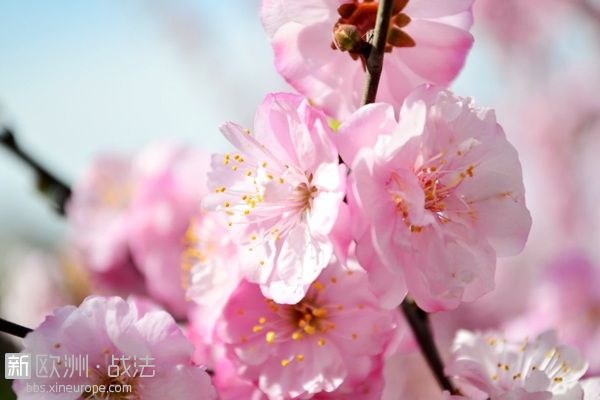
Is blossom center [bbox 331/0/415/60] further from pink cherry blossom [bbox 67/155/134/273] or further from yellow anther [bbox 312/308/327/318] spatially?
pink cherry blossom [bbox 67/155/134/273]

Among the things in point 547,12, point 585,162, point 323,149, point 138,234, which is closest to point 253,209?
point 323,149

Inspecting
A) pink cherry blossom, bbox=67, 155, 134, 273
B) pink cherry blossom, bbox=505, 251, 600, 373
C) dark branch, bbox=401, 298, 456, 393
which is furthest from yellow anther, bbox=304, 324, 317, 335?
pink cherry blossom, bbox=505, 251, 600, 373

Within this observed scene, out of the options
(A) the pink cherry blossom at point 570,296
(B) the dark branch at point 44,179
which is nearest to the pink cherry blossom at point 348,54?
(B) the dark branch at point 44,179

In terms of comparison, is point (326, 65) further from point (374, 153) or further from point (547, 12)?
point (547, 12)

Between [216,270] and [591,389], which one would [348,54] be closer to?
[216,270]

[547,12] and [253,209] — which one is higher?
[547,12]

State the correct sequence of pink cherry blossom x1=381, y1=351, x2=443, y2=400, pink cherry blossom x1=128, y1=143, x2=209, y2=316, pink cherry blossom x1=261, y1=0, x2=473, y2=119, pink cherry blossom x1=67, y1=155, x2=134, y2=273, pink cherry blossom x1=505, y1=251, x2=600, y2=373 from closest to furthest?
A: pink cherry blossom x1=261, y1=0, x2=473, y2=119 < pink cherry blossom x1=128, y1=143, x2=209, y2=316 < pink cherry blossom x1=67, y1=155, x2=134, y2=273 < pink cherry blossom x1=505, y1=251, x2=600, y2=373 < pink cherry blossom x1=381, y1=351, x2=443, y2=400

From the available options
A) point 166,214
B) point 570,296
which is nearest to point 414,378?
point 570,296
